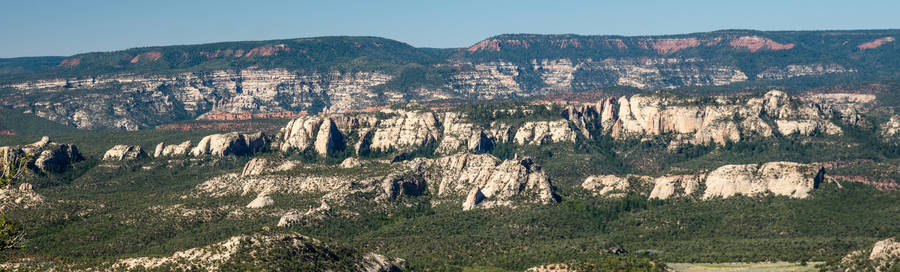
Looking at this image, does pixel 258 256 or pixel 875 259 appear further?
pixel 875 259

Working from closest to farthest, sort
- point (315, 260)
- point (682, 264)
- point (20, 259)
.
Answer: point (315, 260) < point (20, 259) < point (682, 264)

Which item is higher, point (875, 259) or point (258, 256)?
point (258, 256)

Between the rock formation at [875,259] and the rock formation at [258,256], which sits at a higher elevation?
the rock formation at [258,256]

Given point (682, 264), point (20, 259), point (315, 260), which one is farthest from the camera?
point (682, 264)

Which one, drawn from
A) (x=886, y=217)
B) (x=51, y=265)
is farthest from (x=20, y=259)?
(x=886, y=217)

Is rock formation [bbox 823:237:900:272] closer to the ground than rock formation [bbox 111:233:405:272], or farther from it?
closer to the ground

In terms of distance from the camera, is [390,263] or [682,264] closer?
[390,263]

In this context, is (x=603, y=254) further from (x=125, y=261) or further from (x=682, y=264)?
(x=125, y=261)

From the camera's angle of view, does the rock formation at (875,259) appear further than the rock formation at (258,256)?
Yes
